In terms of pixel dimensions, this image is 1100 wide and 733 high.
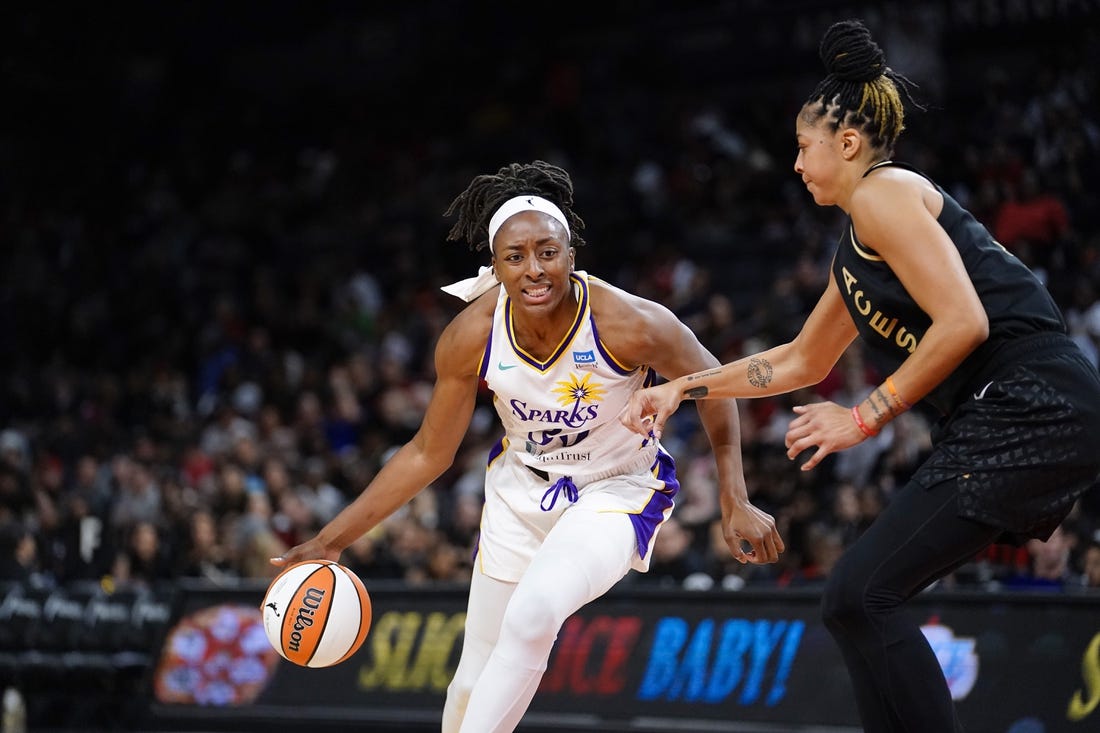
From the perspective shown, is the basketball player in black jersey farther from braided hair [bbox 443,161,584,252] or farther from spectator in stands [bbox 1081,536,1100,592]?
spectator in stands [bbox 1081,536,1100,592]

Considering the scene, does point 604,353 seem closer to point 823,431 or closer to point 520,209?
point 520,209

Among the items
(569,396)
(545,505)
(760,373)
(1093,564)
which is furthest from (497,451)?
(1093,564)

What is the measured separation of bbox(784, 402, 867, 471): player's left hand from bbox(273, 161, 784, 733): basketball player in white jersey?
97 centimetres

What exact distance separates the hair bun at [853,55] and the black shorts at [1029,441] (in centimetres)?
90

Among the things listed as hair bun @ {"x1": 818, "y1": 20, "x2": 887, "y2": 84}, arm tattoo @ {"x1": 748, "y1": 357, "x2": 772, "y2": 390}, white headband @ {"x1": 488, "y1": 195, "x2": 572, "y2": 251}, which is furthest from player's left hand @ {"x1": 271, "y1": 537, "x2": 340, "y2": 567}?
hair bun @ {"x1": 818, "y1": 20, "x2": 887, "y2": 84}

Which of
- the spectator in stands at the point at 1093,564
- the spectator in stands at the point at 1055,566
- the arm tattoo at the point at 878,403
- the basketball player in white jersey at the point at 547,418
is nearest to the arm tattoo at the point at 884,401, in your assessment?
the arm tattoo at the point at 878,403

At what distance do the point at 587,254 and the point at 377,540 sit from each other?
175 inches

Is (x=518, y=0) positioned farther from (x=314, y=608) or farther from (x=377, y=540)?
(x=314, y=608)

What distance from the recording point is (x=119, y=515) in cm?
1320

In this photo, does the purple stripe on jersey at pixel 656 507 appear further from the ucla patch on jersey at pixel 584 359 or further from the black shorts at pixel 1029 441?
the black shorts at pixel 1029 441

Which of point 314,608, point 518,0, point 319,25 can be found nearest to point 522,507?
point 314,608

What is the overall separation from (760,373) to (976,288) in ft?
2.46

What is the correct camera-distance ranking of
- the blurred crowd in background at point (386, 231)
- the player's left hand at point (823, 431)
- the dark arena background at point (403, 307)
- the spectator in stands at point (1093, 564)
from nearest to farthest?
1. the player's left hand at point (823, 431)
2. the spectator in stands at point (1093, 564)
3. the dark arena background at point (403, 307)
4. the blurred crowd in background at point (386, 231)

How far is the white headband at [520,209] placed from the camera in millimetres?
5012
